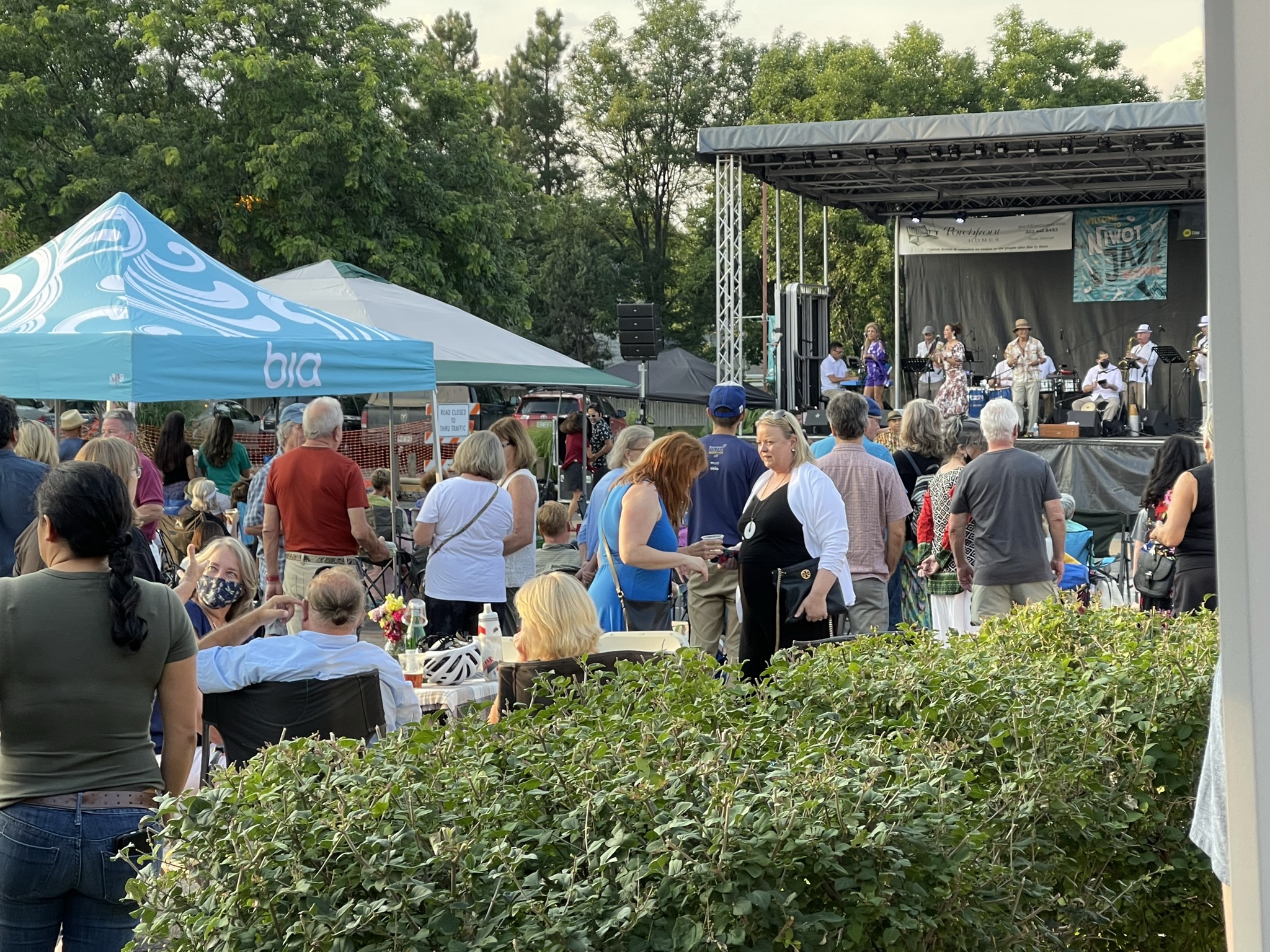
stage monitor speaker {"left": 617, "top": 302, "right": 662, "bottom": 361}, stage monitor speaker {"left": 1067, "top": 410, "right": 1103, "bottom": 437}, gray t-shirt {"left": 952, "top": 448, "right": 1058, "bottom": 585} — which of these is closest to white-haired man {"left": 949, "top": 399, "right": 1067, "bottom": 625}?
gray t-shirt {"left": 952, "top": 448, "right": 1058, "bottom": 585}

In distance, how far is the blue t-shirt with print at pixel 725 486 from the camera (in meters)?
6.92

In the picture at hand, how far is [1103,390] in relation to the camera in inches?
716

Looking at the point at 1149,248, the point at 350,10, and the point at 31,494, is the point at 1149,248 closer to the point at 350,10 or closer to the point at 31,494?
the point at 350,10

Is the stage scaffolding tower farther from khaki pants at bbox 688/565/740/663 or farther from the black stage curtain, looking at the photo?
khaki pants at bbox 688/565/740/663

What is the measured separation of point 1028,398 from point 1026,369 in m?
0.40

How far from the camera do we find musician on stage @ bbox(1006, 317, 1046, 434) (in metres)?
18.3

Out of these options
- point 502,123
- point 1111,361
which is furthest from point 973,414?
point 502,123

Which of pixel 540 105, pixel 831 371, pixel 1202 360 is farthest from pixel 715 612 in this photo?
pixel 540 105

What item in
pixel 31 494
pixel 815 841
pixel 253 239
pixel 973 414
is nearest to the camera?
pixel 815 841

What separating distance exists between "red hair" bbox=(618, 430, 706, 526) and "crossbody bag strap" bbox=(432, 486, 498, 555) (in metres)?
1.05

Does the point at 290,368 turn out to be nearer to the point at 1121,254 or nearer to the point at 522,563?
the point at 522,563

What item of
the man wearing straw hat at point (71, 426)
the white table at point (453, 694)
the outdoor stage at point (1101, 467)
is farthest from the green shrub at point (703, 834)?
the outdoor stage at point (1101, 467)

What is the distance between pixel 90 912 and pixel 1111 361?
2156 cm

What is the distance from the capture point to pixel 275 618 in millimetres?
4293
